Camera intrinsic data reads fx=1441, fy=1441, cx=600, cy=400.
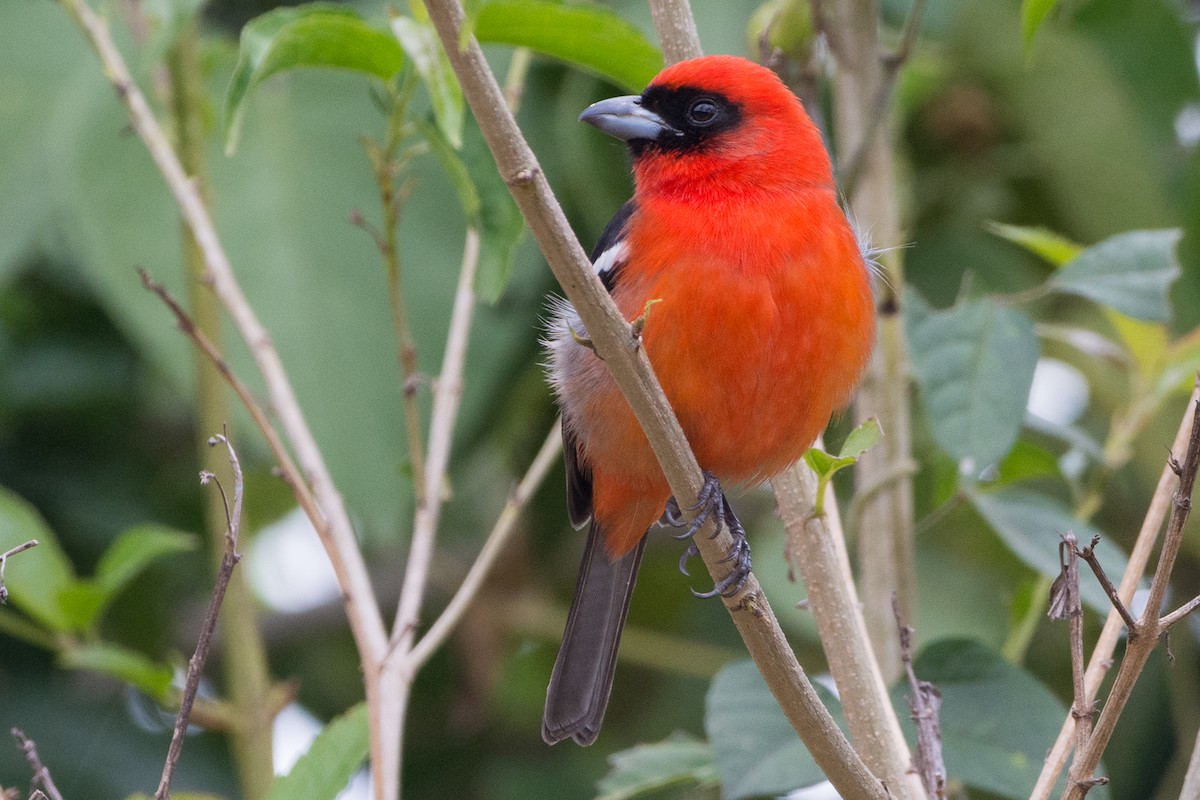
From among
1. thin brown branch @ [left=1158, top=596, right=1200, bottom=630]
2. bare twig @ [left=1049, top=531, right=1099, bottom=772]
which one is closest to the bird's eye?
bare twig @ [left=1049, top=531, right=1099, bottom=772]

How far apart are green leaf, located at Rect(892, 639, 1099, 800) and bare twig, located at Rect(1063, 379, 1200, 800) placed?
0.83 meters

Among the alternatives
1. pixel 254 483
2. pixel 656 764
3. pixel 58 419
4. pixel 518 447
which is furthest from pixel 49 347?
pixel 656 764

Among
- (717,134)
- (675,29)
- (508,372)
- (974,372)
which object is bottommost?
(508,372)

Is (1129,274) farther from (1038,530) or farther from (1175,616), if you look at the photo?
(1175,616)

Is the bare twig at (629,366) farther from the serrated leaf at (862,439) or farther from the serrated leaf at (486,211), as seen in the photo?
the serrated leaf at (486,211)

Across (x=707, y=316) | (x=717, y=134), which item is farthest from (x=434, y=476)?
(x=717, y=134)

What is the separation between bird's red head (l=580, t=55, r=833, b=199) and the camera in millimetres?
3088

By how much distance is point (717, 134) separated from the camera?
318 centimetres

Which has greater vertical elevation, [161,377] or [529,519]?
[161,377]

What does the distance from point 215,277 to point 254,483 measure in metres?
1.81

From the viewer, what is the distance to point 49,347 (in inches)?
164

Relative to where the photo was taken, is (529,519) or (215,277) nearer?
(215,277)

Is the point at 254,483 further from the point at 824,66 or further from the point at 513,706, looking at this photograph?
the point at 824,66

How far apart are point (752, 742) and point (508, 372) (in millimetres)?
1294
